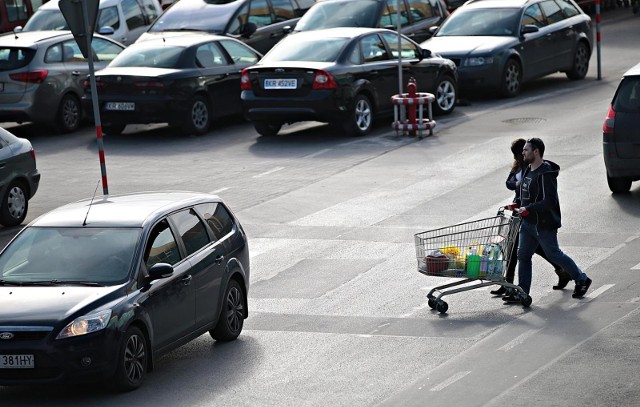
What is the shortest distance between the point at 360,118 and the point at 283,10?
7.06 meters

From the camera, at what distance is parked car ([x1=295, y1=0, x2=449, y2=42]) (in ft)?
88.1

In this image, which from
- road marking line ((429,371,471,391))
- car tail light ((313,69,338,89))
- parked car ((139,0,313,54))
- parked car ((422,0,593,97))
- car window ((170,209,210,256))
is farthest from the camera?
parked car ((139,0,313,54))

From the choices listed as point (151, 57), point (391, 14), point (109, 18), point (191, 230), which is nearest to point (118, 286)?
point (191, 230)

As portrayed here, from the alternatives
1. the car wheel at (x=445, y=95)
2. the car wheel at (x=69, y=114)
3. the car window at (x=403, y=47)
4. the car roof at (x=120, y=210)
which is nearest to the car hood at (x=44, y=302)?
the car roof at (x=120, y=210)

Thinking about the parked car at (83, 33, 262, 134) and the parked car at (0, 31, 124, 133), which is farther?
the parked car at (0, 31, 124, 133)

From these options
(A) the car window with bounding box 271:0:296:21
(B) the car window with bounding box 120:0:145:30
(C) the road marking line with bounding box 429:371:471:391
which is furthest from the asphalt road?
(B) the car window with bounding box 120:0:145:30

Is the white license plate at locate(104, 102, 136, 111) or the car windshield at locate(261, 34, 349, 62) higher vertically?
the car windshield at locate(261, 34, 349, 62)

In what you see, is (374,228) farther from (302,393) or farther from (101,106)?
(101,106)

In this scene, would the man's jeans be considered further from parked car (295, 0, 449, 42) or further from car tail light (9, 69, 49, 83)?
parked car (295, 0, 449, 42)

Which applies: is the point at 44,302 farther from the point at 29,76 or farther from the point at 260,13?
the point at 260,13

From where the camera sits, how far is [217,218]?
39.1ft

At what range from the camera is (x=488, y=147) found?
20.6 m

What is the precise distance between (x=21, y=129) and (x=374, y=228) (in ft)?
36.4

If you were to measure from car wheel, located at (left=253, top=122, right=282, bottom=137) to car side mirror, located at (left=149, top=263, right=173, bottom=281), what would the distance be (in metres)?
12.5
